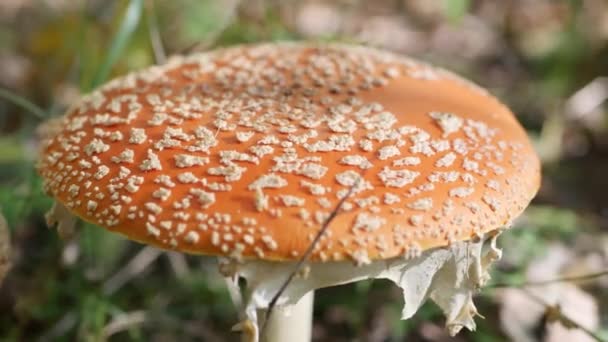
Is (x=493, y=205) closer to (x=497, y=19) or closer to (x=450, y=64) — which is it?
(x=450, y=64)

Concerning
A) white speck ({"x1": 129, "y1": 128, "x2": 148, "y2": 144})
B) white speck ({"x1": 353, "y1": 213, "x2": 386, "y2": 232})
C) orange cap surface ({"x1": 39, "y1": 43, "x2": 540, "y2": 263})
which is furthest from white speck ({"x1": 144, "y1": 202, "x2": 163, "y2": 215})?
white speck ({"x1": 353, "y1": 213, "x2": 386, "y2": 232})

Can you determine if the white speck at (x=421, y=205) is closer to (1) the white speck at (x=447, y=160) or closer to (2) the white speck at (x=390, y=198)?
(2) the white speck at (x=390, y=198)

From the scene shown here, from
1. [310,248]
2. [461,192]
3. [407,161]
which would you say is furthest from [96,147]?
[461,192]

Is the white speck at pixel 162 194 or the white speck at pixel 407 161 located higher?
the white speck at pixel 407 161

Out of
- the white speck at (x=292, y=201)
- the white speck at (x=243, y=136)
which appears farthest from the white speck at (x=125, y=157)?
the white speck at (x=292, y=201)

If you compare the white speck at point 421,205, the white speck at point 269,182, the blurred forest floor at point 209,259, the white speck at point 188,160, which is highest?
the white speck at point 269,182

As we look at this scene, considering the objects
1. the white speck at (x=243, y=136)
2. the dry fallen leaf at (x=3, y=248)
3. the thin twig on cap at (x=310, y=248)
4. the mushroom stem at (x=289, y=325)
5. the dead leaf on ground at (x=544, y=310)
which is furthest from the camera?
the dead leaf on ground at (x=544, y=310)

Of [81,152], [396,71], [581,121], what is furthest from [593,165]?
[81,152]
